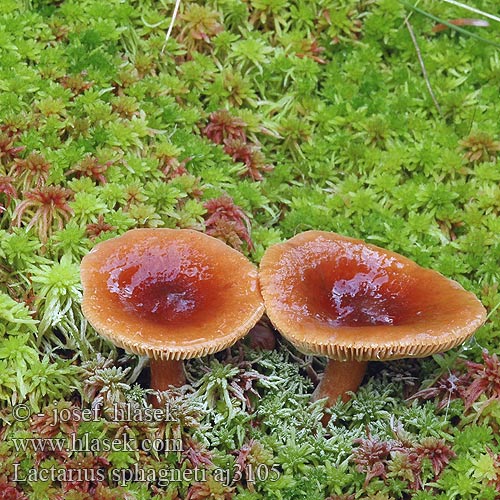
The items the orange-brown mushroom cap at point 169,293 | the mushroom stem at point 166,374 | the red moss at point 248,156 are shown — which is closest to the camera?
the orange-brown mushroom cap at point 169,293

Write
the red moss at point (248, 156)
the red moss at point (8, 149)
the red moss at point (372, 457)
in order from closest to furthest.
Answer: the red moss at point (372, 457)
the red moss at point (8, 149)
the red moss at point (248, 156)

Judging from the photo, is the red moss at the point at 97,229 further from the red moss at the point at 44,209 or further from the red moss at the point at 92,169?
the red moss at the point at 92,169

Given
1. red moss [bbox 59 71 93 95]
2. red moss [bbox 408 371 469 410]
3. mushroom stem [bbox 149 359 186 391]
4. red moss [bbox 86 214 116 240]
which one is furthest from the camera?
red moss [bbox 59 71 93 95]

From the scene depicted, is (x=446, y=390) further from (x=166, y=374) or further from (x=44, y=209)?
(x=44, y=209)

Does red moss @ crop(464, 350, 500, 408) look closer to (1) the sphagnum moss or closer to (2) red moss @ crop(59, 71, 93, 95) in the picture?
(1) the sphagnum moss

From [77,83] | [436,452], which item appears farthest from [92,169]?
[436,452]

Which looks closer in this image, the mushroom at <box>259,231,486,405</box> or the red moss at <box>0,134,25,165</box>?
the mushroom at <box>259,231,486,405</box>

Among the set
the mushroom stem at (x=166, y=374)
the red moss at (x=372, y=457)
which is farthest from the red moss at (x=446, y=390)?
the mushroom stem at (x=166, y=374)

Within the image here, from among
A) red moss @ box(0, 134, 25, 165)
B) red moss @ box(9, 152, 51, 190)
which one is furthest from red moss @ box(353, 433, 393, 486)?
red moss @ box(0, 134, 25, 165)
